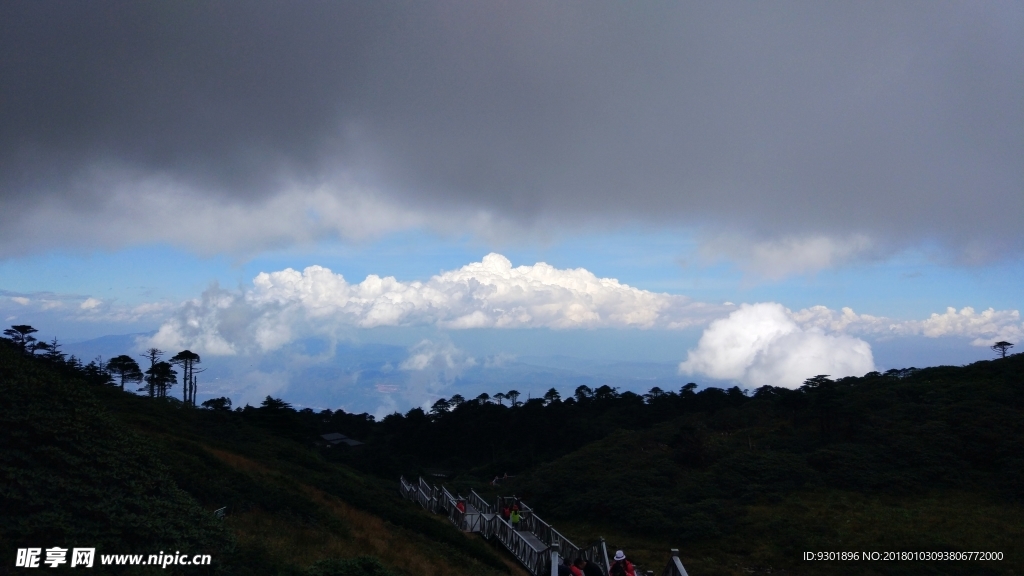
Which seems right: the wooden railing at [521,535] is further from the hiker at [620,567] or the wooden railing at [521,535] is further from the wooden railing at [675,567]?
the hiker at [620,567]

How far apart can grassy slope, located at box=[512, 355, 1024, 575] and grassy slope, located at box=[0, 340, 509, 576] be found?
426 inches

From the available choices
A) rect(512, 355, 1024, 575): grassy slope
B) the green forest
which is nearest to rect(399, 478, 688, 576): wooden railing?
the green forest

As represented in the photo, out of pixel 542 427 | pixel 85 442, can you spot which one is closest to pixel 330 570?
pixel 85 442

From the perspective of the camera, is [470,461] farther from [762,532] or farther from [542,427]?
[762,532]

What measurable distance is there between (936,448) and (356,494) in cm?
2703

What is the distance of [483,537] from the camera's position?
23516 millimetres

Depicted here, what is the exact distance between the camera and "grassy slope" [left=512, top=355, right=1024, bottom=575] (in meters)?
23.2

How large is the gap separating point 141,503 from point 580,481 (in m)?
27.7

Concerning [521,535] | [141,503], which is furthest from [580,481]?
[141,503]

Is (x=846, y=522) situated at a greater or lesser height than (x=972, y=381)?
lesser

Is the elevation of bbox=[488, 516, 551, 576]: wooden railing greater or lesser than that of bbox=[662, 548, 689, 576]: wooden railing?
lesser

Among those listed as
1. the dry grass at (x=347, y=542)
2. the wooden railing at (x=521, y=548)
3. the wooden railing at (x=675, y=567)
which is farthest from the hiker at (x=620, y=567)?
the wooden railing at (x=521, y=548)

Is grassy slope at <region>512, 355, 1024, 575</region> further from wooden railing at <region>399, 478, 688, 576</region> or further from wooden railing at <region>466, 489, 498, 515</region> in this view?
wooden railing at <region>466, 489, 498, 515</region>

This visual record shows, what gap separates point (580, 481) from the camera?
34844 millimetres
